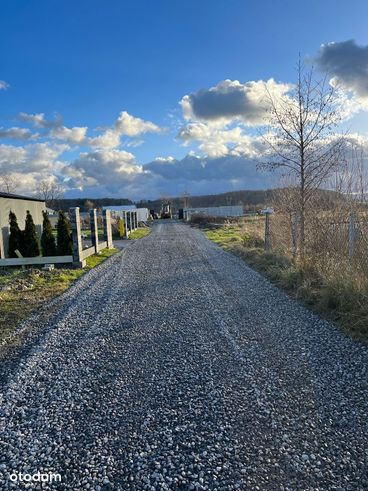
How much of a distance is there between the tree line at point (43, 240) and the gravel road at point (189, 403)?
7.61m

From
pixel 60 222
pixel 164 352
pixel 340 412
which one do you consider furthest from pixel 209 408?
pixel 60 222

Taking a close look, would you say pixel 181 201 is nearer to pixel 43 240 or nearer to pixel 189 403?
pixel 43 240

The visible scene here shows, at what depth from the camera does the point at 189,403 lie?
10.2 ft

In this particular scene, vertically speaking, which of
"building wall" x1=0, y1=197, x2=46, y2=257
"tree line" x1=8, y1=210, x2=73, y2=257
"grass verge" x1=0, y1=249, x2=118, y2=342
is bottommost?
"grass verge" x1=0, y1=249, x2=118, y2=342

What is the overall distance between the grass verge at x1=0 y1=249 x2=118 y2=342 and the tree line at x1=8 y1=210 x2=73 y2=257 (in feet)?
5.11

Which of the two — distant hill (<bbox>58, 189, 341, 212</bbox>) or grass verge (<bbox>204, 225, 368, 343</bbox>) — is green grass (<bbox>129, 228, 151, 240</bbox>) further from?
distant hill (<bbox>58, 189, 341, 212</bbox>)

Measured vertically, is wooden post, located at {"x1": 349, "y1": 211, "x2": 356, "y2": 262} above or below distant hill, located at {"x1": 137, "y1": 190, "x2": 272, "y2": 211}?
below

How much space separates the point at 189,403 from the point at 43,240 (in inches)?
451

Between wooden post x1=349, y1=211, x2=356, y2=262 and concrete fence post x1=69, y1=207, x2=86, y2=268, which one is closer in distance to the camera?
wooden post x1=349, y1=211, x2=356, y2=262

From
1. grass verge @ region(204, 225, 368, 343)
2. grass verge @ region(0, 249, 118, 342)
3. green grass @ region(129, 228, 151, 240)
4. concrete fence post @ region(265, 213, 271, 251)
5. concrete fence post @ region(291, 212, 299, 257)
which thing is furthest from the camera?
green grass @ region(129, 228, 151, 240)

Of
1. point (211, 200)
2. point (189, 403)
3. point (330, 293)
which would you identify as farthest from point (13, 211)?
→ point (211, 200)

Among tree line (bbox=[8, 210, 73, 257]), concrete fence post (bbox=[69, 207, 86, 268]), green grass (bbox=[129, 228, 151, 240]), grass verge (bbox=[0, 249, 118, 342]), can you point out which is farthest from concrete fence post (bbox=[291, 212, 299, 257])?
green grass (bbox=[129, 228, 151, 240])

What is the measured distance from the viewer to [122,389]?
3.39 meters

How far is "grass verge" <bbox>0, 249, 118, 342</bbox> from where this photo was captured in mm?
5985
